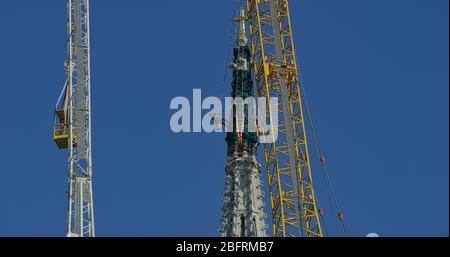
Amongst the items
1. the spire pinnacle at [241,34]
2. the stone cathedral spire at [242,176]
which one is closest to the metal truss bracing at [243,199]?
the stone cathedral spire at [242,176]

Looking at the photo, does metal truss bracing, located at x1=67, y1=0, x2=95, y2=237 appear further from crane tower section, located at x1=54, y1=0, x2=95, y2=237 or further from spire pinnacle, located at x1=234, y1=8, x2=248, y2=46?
spire pinnacle, located at x1=234, y1=8, x2=248, y2=46

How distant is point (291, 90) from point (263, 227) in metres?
19.2

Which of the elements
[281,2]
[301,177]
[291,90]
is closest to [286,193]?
[301,177]

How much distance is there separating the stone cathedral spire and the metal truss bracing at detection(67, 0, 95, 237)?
116ft

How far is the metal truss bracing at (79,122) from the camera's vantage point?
131 metres

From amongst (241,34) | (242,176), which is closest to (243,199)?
(242,176)

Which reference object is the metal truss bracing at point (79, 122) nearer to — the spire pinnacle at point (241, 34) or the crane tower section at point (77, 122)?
the crane tower section at point (77, 122)

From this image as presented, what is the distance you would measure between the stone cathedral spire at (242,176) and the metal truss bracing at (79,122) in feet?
116

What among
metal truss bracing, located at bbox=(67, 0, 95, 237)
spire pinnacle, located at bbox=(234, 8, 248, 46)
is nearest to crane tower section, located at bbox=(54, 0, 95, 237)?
metal truss bracing, located at bbox=(67, 0, 95, 237)

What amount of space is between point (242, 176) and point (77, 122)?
41199 mm
